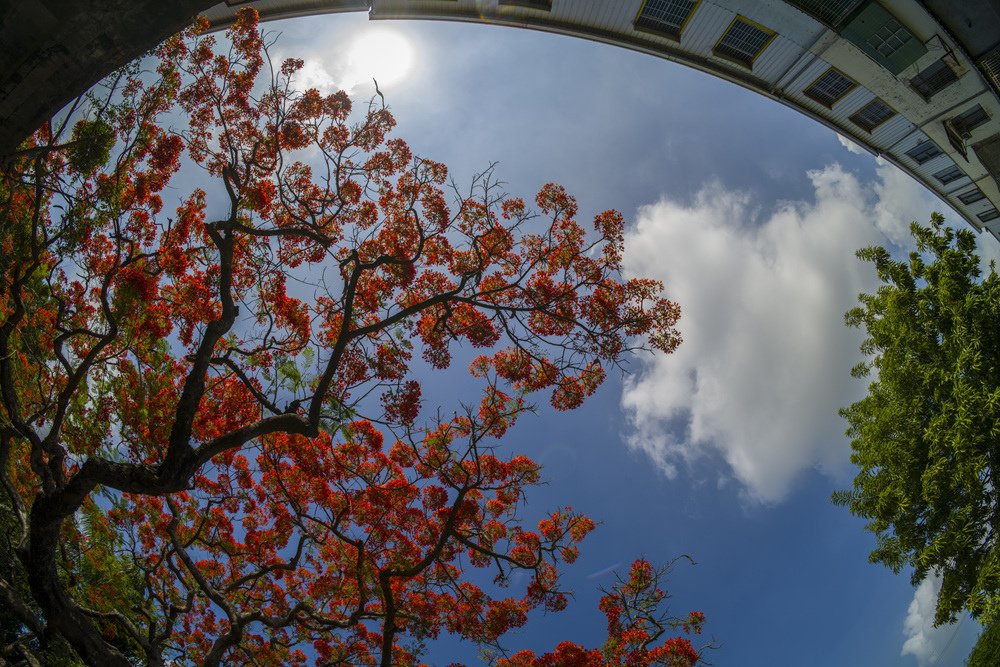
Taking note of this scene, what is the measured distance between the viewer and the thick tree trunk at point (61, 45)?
13.4 feet

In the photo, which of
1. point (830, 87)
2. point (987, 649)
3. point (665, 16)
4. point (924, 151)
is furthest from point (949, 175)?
point (987, 649)

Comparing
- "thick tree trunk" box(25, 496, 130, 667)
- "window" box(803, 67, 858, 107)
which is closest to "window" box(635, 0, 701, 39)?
"window" box(803, 67, 858, 107)

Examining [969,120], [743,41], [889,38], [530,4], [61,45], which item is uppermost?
[530,4]

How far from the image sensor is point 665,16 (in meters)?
12.8

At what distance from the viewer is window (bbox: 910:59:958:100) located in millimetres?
11867

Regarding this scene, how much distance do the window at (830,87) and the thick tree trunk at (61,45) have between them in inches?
612

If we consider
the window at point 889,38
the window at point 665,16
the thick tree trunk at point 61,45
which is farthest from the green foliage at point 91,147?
the window at point 889,38

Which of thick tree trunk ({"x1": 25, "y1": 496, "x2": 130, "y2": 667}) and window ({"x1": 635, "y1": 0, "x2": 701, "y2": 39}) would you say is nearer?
thick tree trunk ({"x1": 25, "y1": 496, "x2": 130, "y2": 667})

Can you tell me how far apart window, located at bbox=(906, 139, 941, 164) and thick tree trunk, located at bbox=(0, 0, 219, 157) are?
19.3 metres

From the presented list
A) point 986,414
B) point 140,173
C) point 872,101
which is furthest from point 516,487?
point 872,101

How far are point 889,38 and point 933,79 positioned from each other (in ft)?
7.24

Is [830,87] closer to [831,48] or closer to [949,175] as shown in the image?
[831,48]

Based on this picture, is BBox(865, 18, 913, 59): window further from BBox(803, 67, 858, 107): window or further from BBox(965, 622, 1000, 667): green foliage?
BBox(965, 622, 1000, 667): green foliage

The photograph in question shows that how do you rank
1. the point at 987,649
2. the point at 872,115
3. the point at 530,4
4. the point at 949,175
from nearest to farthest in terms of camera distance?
1. the point at 987,649
2. the point at 530,4
3. the point at 872,115
4. the point at 949,175
